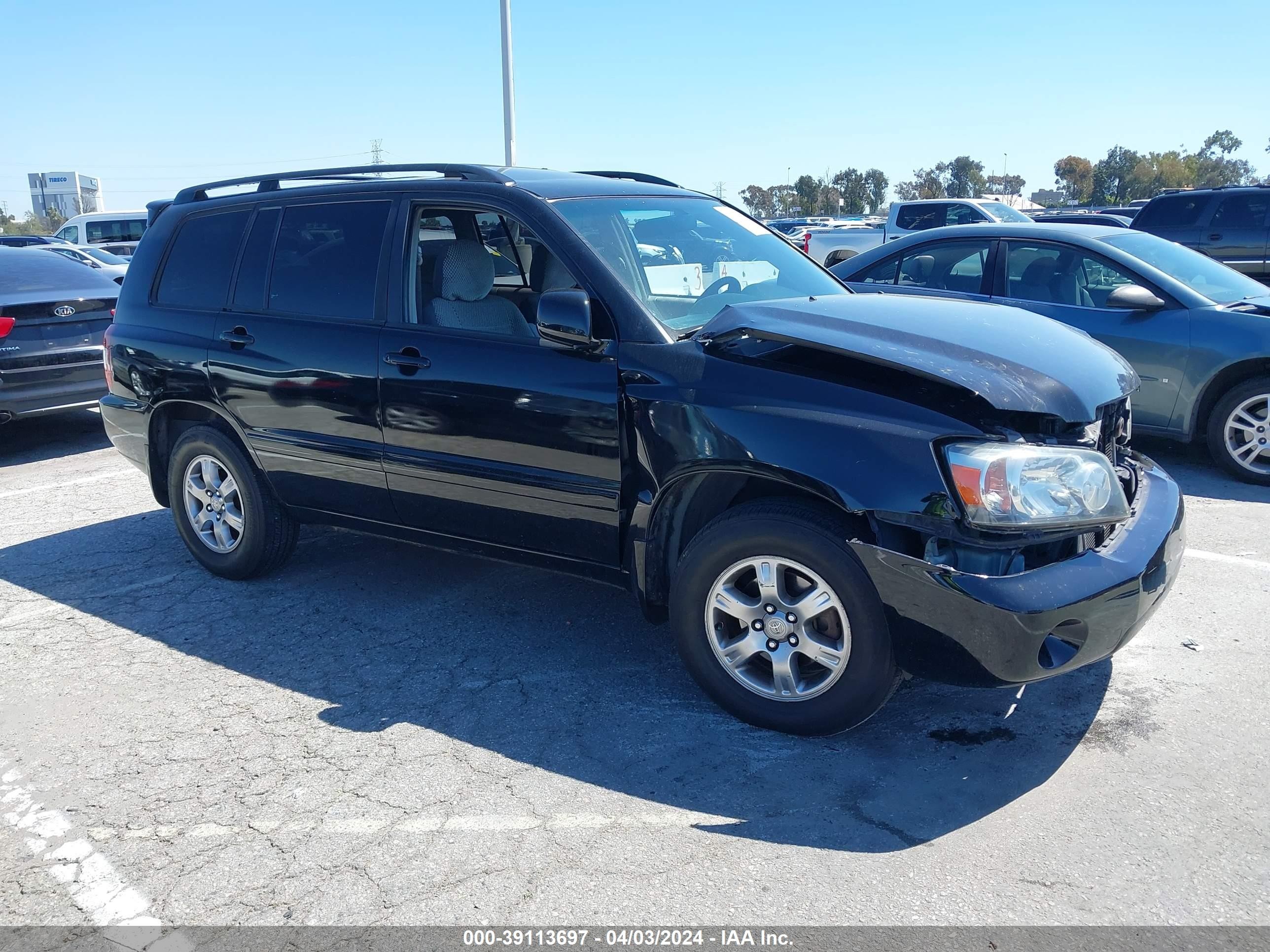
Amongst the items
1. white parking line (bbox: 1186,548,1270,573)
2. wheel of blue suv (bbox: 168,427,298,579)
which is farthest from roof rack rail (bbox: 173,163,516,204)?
white parking line (bbox: 1186,548,1270,573)

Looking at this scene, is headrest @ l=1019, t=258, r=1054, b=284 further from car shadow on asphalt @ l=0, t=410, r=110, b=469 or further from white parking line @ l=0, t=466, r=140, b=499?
car shadow on asphalt @ l=0, t=410, r=110, b=469

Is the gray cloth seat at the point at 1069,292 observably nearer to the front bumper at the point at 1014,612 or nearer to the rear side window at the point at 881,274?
the rear side window at the point at 881,274

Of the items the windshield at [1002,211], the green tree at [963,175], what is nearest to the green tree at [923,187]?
the green tree at [963,175]

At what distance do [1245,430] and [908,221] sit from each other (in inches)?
500

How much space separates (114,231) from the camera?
2605cm

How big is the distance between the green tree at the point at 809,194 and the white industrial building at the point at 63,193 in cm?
5789

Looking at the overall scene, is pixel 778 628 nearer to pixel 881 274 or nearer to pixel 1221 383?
pixel 1221 383

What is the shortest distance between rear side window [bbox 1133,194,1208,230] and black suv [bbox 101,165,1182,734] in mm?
11288

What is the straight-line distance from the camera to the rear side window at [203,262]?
5043 millimetres

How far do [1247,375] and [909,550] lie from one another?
15.8 ft

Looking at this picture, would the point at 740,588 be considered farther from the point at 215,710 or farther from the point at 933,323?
the point at 215,710

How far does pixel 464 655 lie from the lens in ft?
14.1

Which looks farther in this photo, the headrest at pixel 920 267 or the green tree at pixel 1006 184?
the green tree at pixel 1006 184

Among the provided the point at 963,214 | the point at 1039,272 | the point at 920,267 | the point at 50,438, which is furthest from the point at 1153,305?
the point at 963,214
